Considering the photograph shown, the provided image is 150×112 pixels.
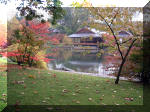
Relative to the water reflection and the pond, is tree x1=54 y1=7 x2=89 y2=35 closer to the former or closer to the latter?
the pond

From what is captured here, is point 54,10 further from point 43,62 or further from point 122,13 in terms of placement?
point 43,62

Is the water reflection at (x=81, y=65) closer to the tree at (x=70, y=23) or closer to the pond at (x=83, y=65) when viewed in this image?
the pond at (x=83, y=65)

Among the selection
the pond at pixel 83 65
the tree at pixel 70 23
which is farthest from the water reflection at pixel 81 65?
the tree at pixel 70 23

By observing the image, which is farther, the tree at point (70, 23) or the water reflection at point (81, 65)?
the tree at point (70, 23)

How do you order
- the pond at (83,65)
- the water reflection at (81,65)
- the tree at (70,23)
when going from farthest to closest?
the tree at (70,23)
the water reflection at (81,65)
the pond at (83,65)

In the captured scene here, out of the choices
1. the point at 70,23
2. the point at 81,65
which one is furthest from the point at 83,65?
the point at 70,23

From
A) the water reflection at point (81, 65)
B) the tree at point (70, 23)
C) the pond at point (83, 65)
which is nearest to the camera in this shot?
the pond at point (83, 65)

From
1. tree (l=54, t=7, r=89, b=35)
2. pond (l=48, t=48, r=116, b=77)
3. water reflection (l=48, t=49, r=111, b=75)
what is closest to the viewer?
pond (l=48, t=48, r=116, b=77)

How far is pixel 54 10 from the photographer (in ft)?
16.1

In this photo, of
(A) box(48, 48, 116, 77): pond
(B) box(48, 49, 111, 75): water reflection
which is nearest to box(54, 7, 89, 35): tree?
(A) box(48, 48, 116, 77): pond

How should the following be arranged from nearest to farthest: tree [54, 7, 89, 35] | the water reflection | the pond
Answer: the pond
the water reflection
tree [54, 7, 89, 35]

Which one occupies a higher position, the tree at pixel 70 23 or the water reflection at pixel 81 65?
the tree at pixel 70 23

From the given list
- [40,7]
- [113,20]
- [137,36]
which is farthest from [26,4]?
[137,36]

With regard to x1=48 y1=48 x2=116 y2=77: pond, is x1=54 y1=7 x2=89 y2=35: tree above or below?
above
